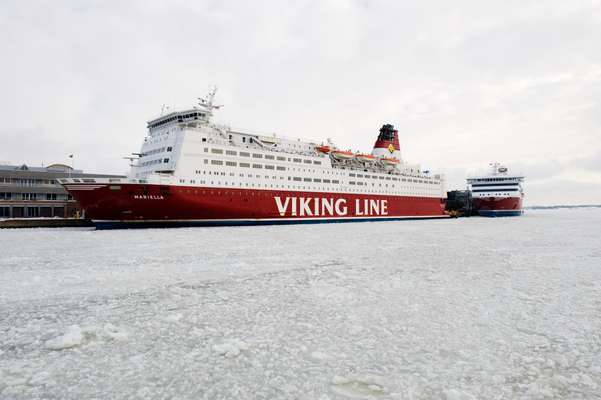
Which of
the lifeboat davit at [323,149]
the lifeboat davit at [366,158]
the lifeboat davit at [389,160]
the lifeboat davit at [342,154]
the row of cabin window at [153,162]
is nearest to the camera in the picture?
the row of cabin window at [153,162]

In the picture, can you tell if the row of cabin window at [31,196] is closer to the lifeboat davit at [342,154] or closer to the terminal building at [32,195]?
the terminal building at [32,195]

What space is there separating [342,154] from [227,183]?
15572 mm

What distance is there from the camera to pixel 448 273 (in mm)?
9039

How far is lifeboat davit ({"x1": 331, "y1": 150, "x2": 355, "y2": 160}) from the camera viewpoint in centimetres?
3717

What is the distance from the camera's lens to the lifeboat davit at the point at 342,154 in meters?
37.2

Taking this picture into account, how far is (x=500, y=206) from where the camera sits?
57.9 metres

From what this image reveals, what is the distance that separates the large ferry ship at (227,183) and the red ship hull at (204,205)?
6 centimetres

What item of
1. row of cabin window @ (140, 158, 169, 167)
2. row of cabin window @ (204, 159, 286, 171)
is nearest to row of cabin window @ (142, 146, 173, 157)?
row of cabin window @ (140, 158, 169, 167)

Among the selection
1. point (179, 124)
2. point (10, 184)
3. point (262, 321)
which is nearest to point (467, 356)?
point (262, 321)

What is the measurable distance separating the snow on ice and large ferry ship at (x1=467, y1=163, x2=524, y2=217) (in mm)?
55043

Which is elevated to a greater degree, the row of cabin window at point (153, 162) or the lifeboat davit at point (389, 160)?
the lifeboat davit at point (389, 160)

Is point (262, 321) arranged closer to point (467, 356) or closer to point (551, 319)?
point (467, 356)

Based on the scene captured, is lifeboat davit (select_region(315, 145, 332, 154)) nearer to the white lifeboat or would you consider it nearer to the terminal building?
the white lifeboat

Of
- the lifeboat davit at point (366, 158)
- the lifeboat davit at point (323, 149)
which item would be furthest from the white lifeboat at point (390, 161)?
the lifeboat davit at point (323, 149)
